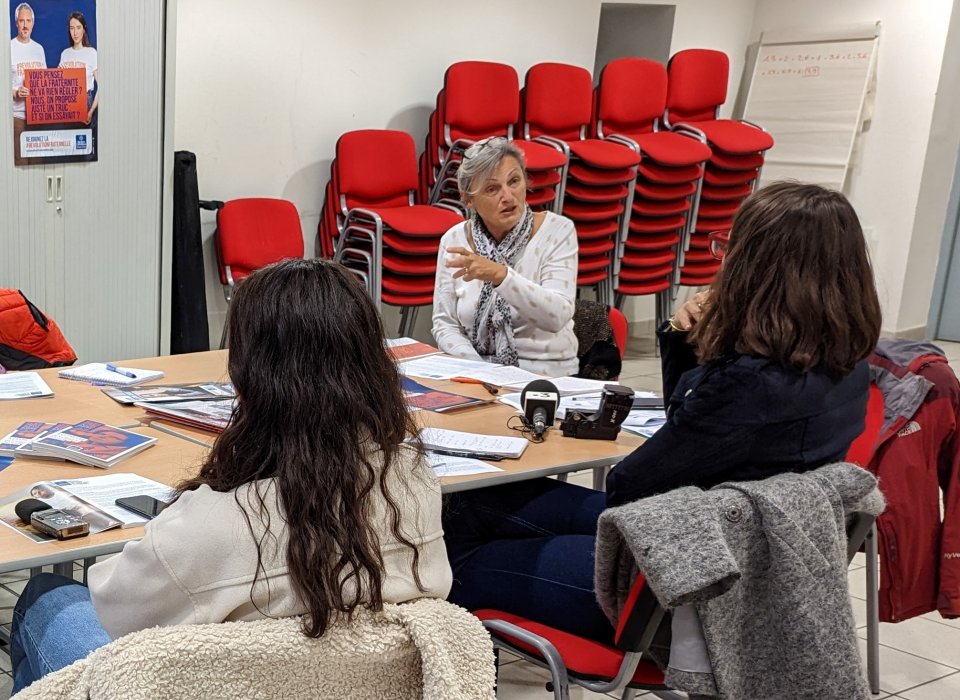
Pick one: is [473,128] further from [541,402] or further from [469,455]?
[469,455]

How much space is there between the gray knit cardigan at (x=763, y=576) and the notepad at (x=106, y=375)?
154 cm

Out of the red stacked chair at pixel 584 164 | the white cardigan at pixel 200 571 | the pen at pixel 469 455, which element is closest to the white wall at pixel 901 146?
the red stacked chair at pixel 584 164

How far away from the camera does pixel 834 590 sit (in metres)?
1.83

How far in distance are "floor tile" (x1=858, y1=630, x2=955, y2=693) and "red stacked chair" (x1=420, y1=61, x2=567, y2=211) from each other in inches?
132

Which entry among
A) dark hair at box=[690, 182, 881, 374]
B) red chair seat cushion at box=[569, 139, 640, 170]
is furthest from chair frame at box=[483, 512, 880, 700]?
red chair seat cushion at box=[569, 139, 640, 170]

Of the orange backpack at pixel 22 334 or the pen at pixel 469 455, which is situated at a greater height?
the pen at pixel 469 455

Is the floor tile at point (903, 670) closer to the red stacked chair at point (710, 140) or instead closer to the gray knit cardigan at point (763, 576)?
the gray knit cardigan at point (763, 576)

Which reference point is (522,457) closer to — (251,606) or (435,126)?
(251,606)

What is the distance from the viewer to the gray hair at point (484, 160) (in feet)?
11.9

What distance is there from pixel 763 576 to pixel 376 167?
14.3 ft

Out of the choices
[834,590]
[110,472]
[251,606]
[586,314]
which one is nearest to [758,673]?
[834,590]

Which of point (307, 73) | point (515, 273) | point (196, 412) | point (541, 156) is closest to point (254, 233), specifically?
point (307, 73)

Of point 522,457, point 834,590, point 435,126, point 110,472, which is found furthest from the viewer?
point 435,126

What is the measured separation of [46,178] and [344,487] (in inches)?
141
